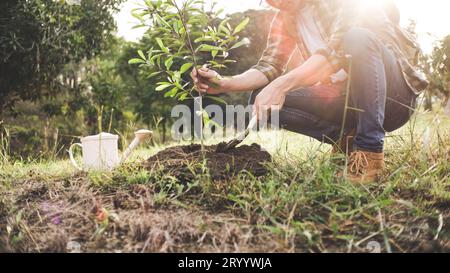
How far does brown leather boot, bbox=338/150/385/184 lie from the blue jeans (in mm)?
→ 39

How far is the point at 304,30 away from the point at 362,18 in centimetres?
37

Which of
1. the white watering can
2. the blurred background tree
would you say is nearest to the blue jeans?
the white watering can

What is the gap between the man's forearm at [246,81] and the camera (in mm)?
2463

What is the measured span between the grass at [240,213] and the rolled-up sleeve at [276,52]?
75 centimetres

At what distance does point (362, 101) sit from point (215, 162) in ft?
2.76

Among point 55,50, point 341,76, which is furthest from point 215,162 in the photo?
point 55,50

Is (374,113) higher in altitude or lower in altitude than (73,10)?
lower

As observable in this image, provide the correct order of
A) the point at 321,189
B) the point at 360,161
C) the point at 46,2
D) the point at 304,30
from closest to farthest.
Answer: the point at 321,189, the point at 360,161, the point at 304,30, the point at 46,2

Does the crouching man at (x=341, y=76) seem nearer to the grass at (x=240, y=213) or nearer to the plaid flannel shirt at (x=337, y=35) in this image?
the plaid flannel shirt at (x=337, y=35)

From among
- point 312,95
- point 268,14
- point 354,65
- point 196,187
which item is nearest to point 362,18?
point 354,65

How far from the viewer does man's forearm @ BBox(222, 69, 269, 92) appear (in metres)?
2.46

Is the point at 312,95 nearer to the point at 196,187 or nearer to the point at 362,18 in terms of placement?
the point at 362,18

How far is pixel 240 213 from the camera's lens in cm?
182
